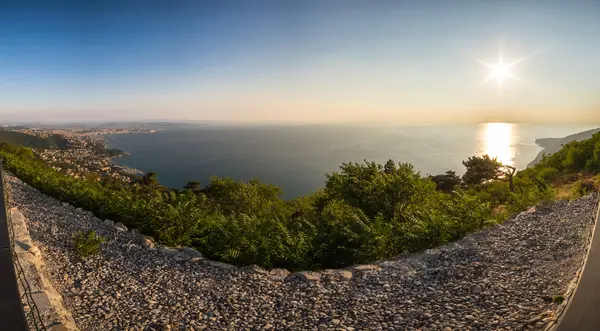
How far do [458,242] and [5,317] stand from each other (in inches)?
426

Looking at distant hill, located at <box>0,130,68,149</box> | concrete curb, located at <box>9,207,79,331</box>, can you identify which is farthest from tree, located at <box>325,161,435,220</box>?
distant hill, located at <box>0,130,68,149</box>

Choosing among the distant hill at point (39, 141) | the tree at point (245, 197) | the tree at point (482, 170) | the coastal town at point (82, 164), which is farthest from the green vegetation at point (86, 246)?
the distant hill at point (39, 141)

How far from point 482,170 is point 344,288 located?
27.6 m

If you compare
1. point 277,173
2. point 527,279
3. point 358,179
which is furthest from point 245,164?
point 527,279

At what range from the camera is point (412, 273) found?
8.38 m

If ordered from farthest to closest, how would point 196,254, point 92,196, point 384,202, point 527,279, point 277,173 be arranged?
point 277,173 < point 384,202 < point 92,196 < point 196,254 < point 527,279

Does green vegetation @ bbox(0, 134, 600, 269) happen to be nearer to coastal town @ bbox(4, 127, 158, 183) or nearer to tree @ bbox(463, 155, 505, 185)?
tree @ bbox(463, 155, 505, 185)

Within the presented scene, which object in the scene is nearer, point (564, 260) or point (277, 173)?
point (564, 260)

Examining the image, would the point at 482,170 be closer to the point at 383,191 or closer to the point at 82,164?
the point at 383,191

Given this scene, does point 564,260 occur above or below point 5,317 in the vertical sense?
below

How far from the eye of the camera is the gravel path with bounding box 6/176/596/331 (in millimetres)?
6082

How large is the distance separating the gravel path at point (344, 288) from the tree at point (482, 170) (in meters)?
19.6

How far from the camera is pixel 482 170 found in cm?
2994

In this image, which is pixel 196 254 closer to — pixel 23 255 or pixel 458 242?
pixel 23 255
